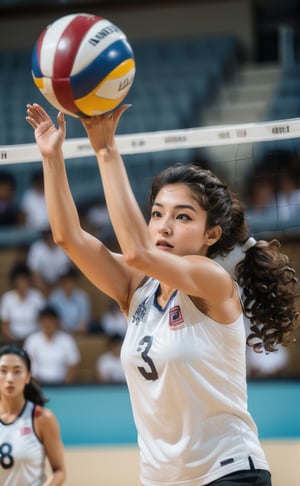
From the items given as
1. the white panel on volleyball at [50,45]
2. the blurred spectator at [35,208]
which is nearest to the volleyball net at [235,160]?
the blurred spectator at [35,208]

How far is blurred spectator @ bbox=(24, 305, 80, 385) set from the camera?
8086mm

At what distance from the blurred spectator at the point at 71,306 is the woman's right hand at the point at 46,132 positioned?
577cm

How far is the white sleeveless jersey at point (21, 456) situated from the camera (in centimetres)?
489

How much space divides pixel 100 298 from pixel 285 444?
330cm

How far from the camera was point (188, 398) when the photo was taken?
2.81 m

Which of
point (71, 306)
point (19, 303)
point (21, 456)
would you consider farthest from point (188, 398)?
point (19, 303)

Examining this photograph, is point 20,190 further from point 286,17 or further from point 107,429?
point 286,17

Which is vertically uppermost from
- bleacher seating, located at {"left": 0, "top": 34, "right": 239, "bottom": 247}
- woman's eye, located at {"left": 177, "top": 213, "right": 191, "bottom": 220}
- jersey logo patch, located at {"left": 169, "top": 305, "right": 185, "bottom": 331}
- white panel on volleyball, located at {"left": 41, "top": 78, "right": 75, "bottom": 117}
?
bleacher seating, located at {"left": 0, "top": 34, "right": 239, "bottom": 247}

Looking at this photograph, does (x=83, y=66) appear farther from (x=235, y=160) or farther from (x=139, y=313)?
(x=235, y=160)

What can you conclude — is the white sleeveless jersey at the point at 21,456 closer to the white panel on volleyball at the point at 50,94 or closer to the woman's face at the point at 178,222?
the woman's face at the point at 178,222

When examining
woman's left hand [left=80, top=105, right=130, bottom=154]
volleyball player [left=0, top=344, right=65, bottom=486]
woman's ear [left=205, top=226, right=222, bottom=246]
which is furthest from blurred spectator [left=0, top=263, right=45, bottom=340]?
woman's left hand [left=80, top=105, right=130, bottom=154]

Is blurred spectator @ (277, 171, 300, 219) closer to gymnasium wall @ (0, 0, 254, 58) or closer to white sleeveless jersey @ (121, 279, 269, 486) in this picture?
white sleeveless jersey @ (121, 279, 269, 486)

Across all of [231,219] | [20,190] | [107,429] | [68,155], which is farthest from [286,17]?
[231,219]

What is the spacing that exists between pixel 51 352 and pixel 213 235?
535cm
